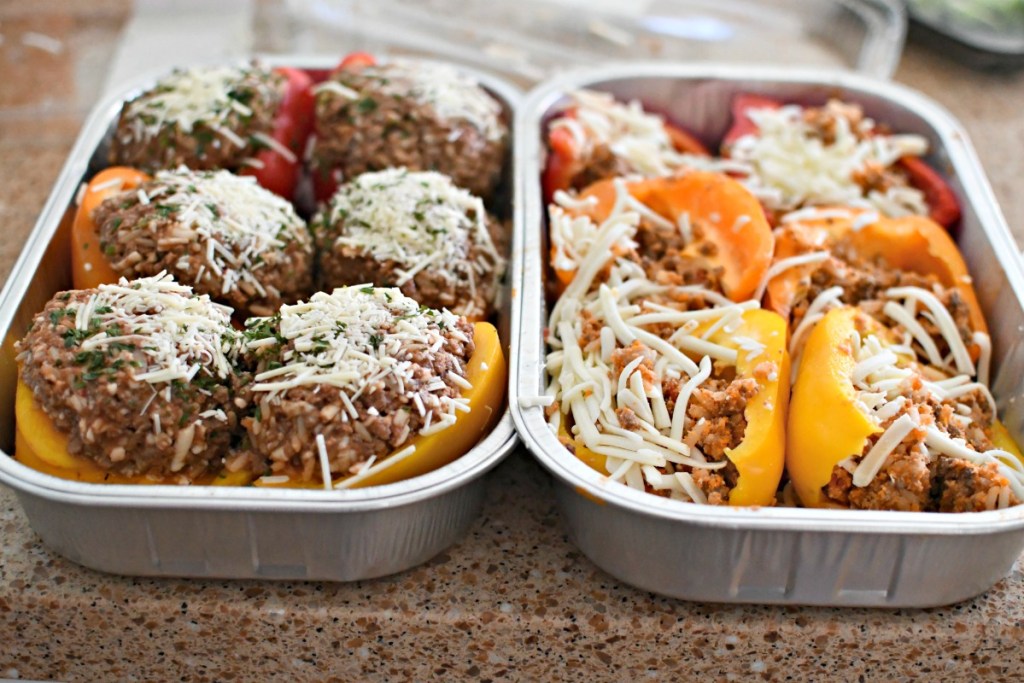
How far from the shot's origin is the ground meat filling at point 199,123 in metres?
2.02

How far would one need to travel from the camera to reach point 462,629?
60.0 inches

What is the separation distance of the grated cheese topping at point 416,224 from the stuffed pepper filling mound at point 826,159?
0.65 metres

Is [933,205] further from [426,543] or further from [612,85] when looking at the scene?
[426,543]

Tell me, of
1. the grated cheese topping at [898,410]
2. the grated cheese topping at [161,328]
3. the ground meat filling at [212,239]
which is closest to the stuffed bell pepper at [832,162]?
the grated cheese topping at [898,410]

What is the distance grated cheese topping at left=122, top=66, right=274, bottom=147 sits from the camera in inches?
80.0

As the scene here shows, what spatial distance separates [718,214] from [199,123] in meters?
1.02

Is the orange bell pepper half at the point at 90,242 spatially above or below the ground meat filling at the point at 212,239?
below

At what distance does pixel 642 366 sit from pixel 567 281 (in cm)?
31

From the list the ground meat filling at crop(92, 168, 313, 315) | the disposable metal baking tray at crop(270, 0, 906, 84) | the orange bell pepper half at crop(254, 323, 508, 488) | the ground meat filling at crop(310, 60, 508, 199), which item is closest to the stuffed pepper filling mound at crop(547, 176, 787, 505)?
the orange bell pepper half at crop(254, 323, 508, 488)

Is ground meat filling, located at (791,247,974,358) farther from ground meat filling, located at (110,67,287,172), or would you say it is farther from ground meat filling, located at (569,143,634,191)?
ground meat filling, located at (110,67,287,172)

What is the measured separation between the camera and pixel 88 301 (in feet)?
5.08

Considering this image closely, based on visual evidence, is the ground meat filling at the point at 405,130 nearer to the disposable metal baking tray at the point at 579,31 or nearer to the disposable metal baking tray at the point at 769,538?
the disposable metal baking tray at the point at 769,538

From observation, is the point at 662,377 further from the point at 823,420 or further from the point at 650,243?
the point at 650,243

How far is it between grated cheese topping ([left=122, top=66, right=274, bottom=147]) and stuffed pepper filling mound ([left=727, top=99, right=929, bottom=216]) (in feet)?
3.44
